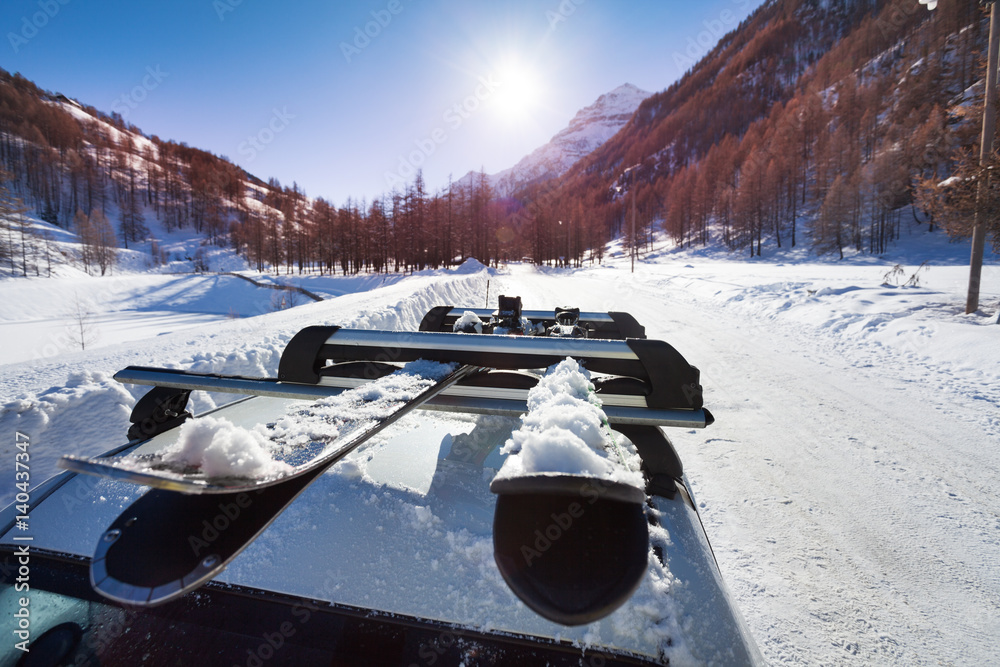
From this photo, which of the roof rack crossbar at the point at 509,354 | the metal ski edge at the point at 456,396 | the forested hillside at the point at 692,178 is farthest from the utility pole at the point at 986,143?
the metal ski edge at the point at 456,396

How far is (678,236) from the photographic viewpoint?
65.1 meters

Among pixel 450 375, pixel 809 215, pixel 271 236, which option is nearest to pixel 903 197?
pixel 809 215

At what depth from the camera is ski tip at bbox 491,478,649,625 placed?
66cm

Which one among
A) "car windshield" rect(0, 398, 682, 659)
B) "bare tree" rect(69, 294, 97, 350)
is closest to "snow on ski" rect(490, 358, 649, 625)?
"car windshield" rect(0, 398, 682, 659)

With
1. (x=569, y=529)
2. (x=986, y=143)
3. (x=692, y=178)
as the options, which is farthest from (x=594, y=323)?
(x=692, y=178)

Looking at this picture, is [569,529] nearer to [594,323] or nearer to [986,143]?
[594,323]

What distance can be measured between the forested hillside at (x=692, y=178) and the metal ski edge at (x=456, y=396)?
1511cm

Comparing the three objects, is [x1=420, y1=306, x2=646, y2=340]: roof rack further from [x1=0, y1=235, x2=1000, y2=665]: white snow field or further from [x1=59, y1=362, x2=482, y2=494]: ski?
[x1=59, y1=362, x2=482, y2=494]: ski

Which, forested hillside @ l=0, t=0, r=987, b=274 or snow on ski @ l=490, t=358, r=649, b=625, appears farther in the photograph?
forested hillside @ l=0, t=0, r=987, b=274

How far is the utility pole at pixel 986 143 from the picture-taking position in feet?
29.1

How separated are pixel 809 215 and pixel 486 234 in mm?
43015

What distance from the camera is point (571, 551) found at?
726 millimetres

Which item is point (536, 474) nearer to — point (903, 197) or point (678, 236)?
point (903, 197)

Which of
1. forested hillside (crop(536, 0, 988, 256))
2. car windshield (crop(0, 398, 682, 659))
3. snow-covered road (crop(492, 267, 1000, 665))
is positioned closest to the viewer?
car windshield (crop(0, 398, 682, 659))
